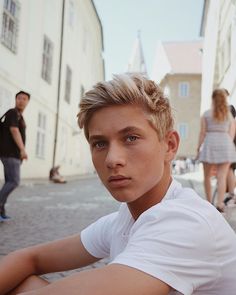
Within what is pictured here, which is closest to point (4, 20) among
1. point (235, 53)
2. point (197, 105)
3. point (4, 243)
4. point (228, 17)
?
point (235, 53)

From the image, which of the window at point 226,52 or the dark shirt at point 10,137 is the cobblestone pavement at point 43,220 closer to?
the dark shirt at point 10,137

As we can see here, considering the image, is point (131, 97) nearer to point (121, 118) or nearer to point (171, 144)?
point (121, 118)

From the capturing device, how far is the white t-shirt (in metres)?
1.08

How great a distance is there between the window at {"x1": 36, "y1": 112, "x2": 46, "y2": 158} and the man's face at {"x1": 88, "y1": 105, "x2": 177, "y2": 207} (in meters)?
15.8

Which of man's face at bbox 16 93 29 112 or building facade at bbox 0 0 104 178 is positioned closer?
man's face at bbox 16 93 29 112

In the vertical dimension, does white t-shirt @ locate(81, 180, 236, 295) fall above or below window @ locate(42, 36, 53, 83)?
below

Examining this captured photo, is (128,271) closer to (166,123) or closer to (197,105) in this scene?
(166,123)

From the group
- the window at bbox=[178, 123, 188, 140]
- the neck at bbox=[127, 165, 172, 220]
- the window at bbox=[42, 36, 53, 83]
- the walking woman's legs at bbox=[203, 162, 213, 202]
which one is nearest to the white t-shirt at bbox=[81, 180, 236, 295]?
the neck at bbox=[127, 165, 172, 220]

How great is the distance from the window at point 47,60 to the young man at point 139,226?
16149mm

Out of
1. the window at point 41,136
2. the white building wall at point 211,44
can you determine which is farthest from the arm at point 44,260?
the white building wall at point 211,44

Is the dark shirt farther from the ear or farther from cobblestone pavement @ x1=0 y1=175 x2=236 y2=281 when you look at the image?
the ear

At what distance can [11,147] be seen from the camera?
5465 mm

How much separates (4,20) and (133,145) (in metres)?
12.8

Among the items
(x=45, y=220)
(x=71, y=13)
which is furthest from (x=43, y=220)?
(x=71, y=13)
